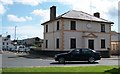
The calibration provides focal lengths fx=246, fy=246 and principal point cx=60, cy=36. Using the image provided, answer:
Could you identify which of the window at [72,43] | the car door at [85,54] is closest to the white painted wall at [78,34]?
the window at [72,43]

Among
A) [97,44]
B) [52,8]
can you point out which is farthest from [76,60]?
[52,8]

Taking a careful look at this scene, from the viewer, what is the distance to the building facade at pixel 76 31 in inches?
1537

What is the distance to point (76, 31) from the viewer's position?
1577 inches

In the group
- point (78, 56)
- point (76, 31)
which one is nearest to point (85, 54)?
point (78, 56)

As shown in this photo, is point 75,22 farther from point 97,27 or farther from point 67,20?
point 97,27

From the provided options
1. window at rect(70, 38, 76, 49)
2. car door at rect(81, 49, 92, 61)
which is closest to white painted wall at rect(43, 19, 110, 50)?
window at rect(70, 38, 76, 49)

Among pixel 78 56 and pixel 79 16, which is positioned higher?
pixel 79 16

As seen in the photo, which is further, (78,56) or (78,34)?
(78,34)

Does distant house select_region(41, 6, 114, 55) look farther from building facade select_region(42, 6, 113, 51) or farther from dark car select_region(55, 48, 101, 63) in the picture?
dark car select_region(55, 48, 101, 63)

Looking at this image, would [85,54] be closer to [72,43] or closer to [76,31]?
[72,43]

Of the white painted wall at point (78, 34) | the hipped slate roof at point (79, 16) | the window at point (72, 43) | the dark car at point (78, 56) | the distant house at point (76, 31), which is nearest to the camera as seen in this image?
the dark car at point (78, 56)

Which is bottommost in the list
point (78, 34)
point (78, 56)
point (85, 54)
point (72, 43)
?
point (78, 56)

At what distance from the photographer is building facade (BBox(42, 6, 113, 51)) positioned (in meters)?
39.0

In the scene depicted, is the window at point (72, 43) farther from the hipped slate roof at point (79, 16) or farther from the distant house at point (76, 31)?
the hipped slate roof at point (79, 16)
